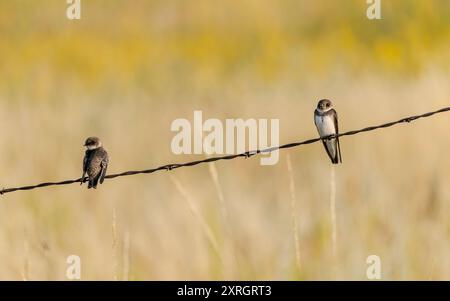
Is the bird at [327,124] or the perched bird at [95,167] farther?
the bird at [327,124]

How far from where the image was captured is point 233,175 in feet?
37.6

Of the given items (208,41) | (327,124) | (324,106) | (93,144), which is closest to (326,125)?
(327,124)

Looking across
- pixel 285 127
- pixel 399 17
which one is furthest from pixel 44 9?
pixel 285 127

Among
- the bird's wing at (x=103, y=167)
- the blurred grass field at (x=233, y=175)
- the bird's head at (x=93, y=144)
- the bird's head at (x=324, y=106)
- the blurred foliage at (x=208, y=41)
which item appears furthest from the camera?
the blurred foliage at (x=208, y=41)

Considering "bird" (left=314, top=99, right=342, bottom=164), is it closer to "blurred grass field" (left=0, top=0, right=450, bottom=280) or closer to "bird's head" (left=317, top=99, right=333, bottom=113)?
"bird's head" (left=317, top=99, right=333, bottom=113)

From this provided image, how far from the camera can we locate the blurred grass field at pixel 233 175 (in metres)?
8.77

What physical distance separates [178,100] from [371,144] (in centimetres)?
506

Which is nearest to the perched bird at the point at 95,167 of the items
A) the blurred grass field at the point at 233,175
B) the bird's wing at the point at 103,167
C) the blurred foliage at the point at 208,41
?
the bird's wing at the point at 103,167

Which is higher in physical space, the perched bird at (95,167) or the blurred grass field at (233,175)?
the blurred grass field at (233,175)

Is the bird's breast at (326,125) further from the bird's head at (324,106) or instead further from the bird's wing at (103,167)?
the bird's wing at (103,167)

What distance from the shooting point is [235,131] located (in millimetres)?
12891

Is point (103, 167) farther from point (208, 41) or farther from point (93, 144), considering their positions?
point (208, 41)

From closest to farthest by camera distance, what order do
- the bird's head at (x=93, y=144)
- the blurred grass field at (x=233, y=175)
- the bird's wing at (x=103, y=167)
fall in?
the bird's wing at (x=103, y=167)
the bird's head at (x=93, y=144)
the blurred grass field at (x=233, y=175)

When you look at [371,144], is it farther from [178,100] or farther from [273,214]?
[178,100]
